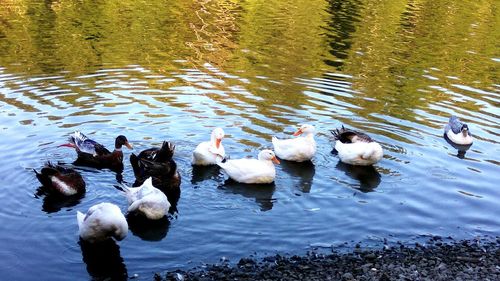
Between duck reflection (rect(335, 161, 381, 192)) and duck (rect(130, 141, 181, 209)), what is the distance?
14.3 feet

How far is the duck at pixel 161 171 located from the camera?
13812mm

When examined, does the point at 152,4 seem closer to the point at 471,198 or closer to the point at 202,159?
the point at 202,159

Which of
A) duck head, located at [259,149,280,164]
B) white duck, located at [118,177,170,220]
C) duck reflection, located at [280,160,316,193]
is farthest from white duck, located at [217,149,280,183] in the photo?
white duck, located at [118,177,170,220]

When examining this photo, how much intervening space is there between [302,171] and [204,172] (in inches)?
97.2

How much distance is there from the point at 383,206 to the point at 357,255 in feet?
8.89

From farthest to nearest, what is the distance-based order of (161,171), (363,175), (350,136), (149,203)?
(350,136) → (363,175) → (161,171) → (149,203)

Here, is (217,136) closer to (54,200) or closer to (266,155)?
(266,155)

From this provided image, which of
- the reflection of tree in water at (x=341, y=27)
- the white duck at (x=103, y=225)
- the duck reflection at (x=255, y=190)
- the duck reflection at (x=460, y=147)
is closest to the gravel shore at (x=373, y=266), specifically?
the white duck at (x=103, y=225)

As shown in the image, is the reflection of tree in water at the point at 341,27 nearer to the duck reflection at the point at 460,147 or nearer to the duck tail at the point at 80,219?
the duck reflection at the point at 460,147

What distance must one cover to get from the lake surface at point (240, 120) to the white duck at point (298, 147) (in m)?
0.31

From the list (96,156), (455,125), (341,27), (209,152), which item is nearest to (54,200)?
(96,156)

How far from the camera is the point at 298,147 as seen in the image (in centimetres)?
1581

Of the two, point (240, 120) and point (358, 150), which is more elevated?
point (358, 150)

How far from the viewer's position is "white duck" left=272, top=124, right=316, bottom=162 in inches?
625
